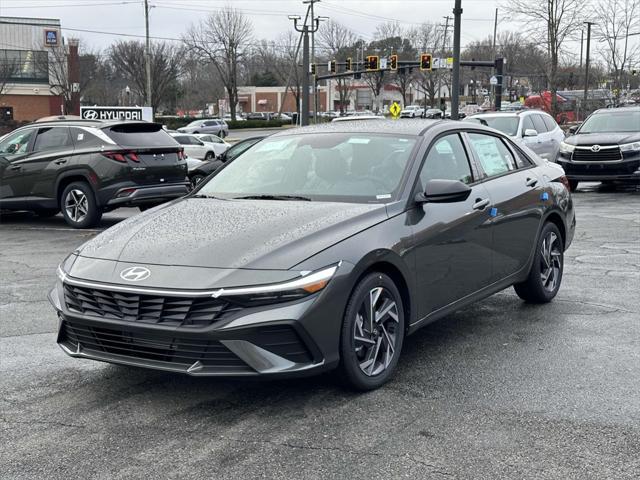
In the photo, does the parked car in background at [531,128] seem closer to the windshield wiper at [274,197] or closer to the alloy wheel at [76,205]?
the alloy wheel at [76,205]

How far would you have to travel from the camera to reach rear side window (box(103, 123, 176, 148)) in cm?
1206

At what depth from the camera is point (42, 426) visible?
4.08 m

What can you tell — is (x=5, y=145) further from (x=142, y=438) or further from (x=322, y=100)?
(x=322, y=100)

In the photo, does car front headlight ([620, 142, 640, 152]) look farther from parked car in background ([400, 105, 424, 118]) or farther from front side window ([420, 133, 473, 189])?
parked car in background ([400, 105, 424, 118])

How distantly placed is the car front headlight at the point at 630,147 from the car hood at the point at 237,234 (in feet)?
42.8

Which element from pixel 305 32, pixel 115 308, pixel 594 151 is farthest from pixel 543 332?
pixel 305 32

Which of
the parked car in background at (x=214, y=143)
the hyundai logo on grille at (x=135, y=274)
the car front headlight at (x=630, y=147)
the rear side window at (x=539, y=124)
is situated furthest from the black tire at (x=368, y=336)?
the parked car in background at (x=214, y=143)

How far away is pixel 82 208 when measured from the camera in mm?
12211

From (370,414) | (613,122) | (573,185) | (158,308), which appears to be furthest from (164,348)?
(613,122)

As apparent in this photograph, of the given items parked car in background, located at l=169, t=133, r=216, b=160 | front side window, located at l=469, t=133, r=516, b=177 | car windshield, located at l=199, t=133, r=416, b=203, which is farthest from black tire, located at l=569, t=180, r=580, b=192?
parked car in background, located at l=169, t=133, r=216, b=160

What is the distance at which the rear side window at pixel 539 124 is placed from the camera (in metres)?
18.5

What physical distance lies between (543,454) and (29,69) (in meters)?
65.7

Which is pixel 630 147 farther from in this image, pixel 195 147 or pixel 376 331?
pixel 195 147

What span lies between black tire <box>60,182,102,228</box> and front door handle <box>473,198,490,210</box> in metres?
7.79
